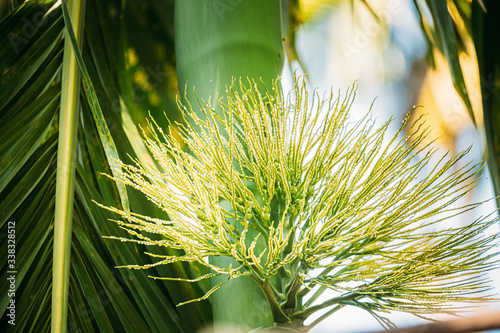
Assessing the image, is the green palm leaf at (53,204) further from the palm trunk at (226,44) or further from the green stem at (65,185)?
the palm trunk at (226,44)

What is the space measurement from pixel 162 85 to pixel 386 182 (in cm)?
70

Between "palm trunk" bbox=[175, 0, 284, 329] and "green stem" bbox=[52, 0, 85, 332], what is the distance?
0.77ft

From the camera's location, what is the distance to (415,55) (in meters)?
1.37

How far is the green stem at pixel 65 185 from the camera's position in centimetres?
93

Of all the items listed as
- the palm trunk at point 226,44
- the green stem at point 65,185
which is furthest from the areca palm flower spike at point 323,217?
the green stem at point 65,185

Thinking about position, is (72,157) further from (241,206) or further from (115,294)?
(241,206)

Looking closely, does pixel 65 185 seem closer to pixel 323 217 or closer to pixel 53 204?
pixel 53 204

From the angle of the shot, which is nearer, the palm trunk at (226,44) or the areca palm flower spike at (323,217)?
the areca palm flower spike at (323,217)

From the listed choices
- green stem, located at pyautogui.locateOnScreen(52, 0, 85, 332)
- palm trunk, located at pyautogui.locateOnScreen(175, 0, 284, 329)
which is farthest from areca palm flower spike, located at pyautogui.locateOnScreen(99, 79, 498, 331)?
green stem, located at pyautogui.locateOnScreen(52, 0, 85, 332)

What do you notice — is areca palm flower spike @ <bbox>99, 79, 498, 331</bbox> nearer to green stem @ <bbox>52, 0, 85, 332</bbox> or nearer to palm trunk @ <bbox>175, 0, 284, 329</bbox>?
palm trunk @ <bbox>175, 0, 284, 329</bbox>

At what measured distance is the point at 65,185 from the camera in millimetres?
999

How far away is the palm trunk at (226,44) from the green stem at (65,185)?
234 millimetres

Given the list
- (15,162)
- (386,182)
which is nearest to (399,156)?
(386,182)

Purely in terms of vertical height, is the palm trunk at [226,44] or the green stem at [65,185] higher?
the palm trunk at [226,44]
